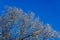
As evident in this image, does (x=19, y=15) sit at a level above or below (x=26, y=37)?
above

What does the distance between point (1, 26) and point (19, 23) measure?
169cm

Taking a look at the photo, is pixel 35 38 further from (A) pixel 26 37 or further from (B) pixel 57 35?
(B) pixel 57 35

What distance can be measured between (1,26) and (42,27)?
3.98 meters

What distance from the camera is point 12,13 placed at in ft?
72.7

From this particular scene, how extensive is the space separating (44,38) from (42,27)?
43.3 inches

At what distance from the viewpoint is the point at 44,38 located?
22.1 metres

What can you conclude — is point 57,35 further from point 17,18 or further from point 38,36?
point 17,18

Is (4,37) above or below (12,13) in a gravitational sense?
below

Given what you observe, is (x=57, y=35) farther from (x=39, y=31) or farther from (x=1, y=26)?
(x=1, y=26)

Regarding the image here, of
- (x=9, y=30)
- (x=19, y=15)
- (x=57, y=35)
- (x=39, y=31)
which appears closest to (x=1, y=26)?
(x=9, y=30)

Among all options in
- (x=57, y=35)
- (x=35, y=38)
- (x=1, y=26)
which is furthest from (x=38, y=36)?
(x=1, y=26)

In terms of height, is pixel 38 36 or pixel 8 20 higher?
pixel 8 20

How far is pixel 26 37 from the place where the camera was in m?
21.6

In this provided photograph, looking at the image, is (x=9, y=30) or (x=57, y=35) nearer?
(x=9, y=30)
